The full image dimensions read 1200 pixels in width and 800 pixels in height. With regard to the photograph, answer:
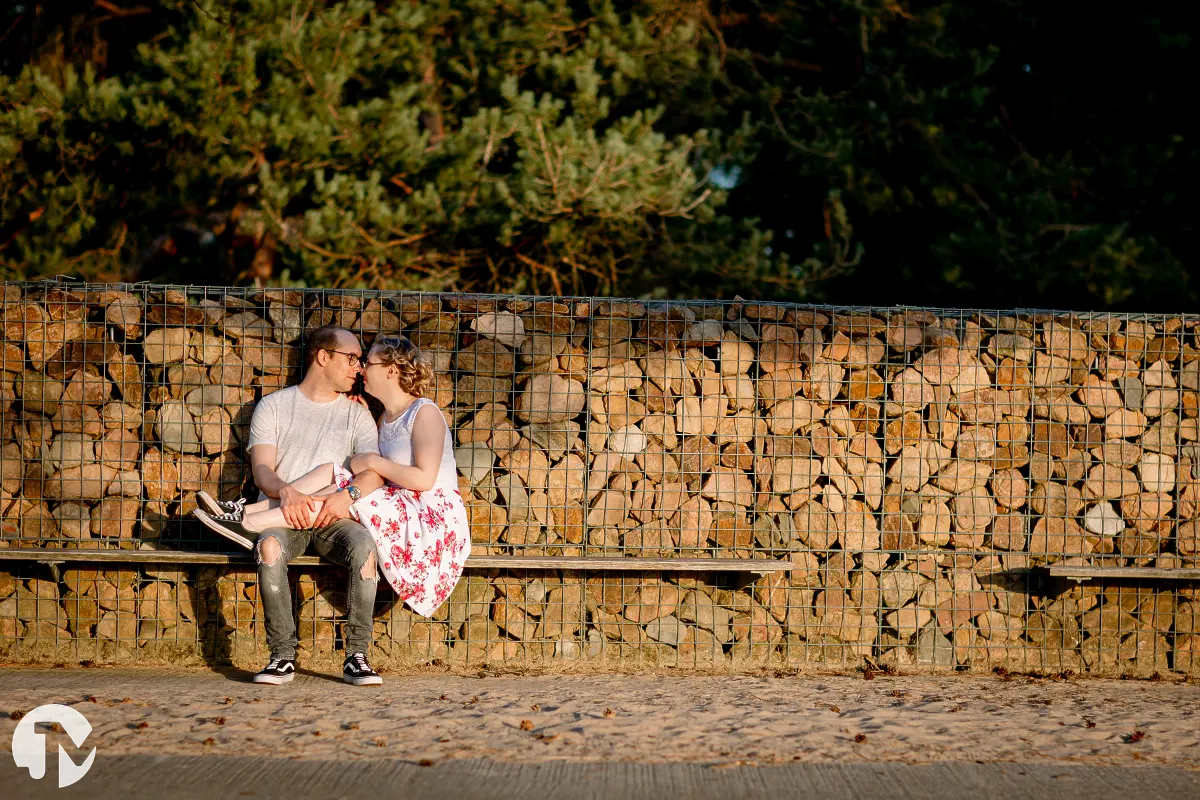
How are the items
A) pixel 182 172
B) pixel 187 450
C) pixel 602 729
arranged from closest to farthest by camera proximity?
pixel 602 729 < pixel 187 450 < pixel 182 172

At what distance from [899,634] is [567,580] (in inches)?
69.6

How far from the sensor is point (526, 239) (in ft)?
30.4

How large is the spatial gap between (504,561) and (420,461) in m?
0.68

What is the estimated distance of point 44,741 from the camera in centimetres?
410

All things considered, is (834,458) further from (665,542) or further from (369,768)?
(369,768)

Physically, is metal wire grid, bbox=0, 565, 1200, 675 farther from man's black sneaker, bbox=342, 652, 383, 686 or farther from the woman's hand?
the woman's hand

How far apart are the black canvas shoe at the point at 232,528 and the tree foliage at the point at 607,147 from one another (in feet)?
12.6

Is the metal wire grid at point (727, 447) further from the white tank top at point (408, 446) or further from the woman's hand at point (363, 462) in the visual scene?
the woman's hand at point (363, 462)

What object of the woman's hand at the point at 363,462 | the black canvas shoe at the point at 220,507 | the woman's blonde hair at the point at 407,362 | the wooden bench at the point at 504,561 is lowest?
the wooden bench at the point at 504,561

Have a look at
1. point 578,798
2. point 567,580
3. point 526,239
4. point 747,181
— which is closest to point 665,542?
point 567,580

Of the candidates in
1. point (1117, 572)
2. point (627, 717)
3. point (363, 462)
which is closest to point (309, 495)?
point (363, 462)

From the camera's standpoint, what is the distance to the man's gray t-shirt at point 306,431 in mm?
5434

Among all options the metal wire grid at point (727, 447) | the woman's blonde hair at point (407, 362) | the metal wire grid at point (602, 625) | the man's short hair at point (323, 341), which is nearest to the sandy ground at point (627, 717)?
the metal wire grid at point (602, 625)

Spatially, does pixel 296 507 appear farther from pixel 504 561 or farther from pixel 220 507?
pixel 504 561
